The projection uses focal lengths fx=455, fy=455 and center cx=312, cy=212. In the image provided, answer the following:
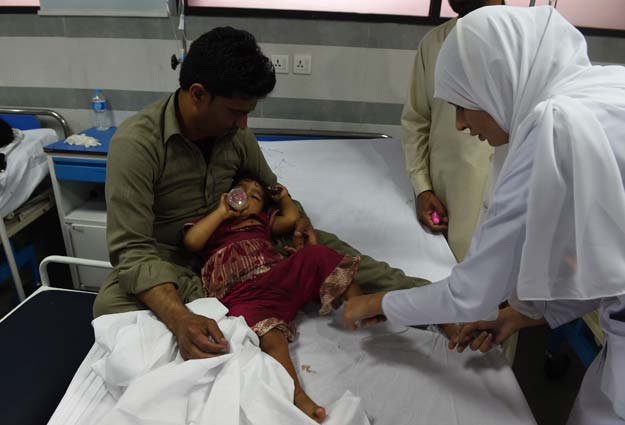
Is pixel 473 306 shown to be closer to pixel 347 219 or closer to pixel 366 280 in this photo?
pixel 366 280

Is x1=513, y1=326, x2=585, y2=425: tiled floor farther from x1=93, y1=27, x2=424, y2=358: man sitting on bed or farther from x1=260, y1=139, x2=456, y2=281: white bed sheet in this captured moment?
x1=93, y1=27, x2=424, y2=358: man sitting on bed

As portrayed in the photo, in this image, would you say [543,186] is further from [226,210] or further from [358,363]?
[226,210]

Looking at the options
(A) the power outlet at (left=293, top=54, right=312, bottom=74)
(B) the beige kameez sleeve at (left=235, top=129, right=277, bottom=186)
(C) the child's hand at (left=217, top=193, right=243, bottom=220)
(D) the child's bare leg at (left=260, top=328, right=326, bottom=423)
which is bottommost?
(D) the child's bare leg at (left=260, top=328, right=326, bottom=423)

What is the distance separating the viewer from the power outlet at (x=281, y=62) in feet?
8.53

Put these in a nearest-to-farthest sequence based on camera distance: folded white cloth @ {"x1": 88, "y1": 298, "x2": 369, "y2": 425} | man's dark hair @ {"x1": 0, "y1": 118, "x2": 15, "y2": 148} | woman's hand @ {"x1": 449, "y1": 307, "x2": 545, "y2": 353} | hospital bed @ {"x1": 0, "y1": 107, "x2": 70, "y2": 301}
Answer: folded white cloth @ {"x1": 88, "y1": 298, "x2": 369, "y2": 425} < woman's hand @ {"x1": 449, "y1": 307, "x2": 545, "y2": 353} < hospital bed @ {"x1": 0, "y1": 107, "x2": 70, "y2": 301} < man's dark hair @ {"x1": 0, "y1": 118, "x2": 15, "y2": 148}

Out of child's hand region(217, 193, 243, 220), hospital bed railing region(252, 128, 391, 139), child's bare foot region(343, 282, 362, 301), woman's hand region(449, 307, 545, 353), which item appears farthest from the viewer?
hospital bed railing region(252, 128, 391, 139)

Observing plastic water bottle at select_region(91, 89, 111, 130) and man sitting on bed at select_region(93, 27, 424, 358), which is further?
plastic water bottle at select_region(91, 89, 111, 130)

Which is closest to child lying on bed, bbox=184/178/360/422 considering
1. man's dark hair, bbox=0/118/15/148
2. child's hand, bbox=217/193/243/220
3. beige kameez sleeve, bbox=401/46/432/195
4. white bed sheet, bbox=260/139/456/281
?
child's hand, bbox=217/193/243/220

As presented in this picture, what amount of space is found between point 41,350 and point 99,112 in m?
1.74

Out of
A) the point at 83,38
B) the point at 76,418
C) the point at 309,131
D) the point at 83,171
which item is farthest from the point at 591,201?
the point at 83,38

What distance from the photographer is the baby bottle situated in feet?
5.24

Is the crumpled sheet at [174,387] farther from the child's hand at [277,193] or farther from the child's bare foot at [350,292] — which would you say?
the child's hand at [277,193]

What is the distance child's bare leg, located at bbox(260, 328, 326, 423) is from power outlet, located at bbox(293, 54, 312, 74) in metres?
1.79

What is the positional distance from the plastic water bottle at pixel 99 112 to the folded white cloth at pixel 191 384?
1946 millimetres
